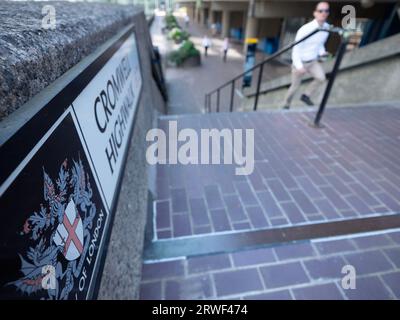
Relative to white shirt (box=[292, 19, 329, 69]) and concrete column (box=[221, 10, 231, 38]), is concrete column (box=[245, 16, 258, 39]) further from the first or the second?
white shirt (box=[292, 19, 329, 69])

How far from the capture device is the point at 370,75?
15.6ft

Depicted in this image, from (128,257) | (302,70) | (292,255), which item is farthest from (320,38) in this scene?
(128,257)

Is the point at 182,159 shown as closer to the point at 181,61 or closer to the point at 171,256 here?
the point at 171,256

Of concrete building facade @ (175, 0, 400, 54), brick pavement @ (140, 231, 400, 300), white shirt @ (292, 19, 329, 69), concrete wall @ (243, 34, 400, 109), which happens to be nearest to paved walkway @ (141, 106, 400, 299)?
brick pavement @ (140, 231, 400, 300)

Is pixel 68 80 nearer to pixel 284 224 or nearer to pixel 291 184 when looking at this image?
pixel 284 224

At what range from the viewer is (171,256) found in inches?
71.5

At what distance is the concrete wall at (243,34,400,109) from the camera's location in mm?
4398

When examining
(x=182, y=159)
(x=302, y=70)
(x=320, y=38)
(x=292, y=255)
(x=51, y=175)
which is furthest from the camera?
(x=302, y=70)

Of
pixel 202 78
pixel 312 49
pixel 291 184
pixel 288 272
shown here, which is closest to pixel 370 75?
pixel 312 49

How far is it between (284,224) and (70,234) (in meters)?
1.72

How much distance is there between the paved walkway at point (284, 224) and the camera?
163cm

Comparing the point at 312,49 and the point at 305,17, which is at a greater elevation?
the point at 312,49
